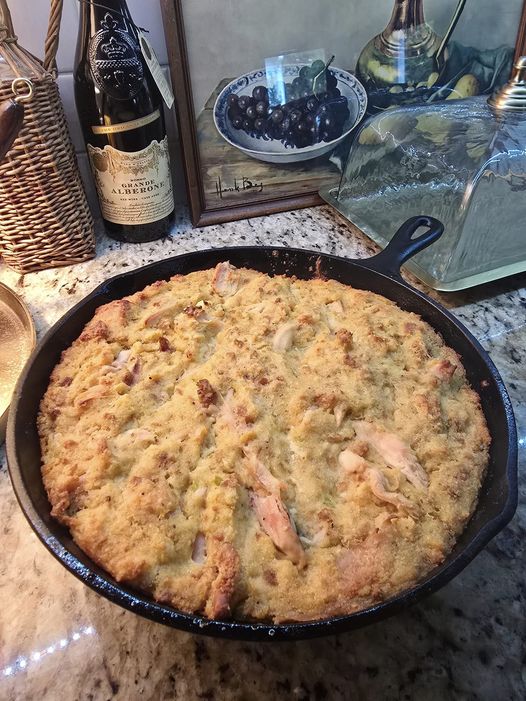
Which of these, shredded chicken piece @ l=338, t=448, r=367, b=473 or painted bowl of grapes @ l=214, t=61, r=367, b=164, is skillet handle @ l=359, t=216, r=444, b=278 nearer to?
shredded chicken piece @ l=338, t=448, r=367, b=473

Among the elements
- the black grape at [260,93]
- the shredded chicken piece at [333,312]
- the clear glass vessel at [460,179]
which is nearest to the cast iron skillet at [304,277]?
the shredded chicken piece at [333,312]

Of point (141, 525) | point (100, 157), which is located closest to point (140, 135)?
point (100, 157)

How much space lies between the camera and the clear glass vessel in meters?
1.27

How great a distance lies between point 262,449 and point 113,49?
3.41 ft

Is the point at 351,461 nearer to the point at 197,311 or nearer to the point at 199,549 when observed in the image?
the point at 199,549

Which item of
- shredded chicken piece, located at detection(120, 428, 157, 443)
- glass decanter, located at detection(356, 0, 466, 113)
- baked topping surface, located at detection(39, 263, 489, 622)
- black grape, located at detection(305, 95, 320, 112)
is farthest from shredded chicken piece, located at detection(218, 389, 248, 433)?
glass decanter, located at detection(356, 0, 466, 113)

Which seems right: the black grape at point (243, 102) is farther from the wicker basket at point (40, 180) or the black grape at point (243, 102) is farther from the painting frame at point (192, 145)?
the wicker basket at point (40, 180)

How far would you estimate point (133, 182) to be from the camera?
137 cm

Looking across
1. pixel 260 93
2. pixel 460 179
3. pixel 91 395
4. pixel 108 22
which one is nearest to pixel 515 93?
pixel 460 179

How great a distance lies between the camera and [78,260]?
144cm

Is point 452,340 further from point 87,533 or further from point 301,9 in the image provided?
point 301,9

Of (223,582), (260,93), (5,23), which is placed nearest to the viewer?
(223,582)

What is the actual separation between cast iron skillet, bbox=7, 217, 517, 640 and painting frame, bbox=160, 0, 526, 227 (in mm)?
462

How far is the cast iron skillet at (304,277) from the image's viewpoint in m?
0.57
